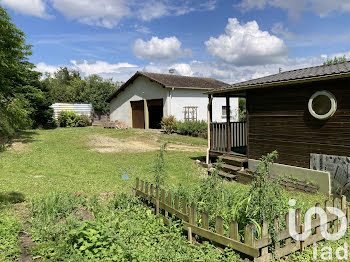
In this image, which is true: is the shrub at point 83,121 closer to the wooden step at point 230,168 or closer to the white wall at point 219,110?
the white wall at point 219,110

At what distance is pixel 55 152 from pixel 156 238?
1058cm

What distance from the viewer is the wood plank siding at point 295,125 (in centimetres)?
697

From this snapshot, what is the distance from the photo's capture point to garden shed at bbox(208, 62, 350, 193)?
6952mm

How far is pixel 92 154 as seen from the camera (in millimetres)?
13391

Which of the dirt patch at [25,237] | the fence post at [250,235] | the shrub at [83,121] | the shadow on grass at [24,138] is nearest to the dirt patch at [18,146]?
the shadow on grass at [24,138]

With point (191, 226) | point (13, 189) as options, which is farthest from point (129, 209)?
point (13, 189)

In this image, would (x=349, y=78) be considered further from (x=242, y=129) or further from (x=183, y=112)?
(x=183, y=112)

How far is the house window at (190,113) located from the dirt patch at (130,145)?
4.63 meters

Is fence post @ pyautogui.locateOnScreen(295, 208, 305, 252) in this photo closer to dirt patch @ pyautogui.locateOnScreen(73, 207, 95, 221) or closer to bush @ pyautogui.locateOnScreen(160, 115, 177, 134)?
dirt patch @ pyautogui.locateOnScreen(73, 207, 95, 221)

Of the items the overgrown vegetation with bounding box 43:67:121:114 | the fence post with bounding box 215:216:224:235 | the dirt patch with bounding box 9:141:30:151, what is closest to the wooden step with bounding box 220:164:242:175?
the fence post with bounding box 215:216:224:235

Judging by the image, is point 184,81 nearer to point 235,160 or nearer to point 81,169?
point 235,160

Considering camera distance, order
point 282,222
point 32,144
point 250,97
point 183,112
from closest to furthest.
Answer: point 282,222 < point 250,97 < point 32,144 < point 183,112

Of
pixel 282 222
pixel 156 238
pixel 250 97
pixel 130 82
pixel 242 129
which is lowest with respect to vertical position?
Result: pixel 156 238

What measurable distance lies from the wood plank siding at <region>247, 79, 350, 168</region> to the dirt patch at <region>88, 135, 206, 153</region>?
674 centimetres
